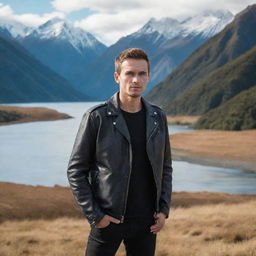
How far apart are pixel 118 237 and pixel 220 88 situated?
530 ft

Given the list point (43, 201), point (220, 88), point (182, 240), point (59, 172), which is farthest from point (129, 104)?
point (220, 88)

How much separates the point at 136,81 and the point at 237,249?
7.25 meters

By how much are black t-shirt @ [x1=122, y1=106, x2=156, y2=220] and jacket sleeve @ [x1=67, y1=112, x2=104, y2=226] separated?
1.16 ft

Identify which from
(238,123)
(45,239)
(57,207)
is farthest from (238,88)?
(45,239)

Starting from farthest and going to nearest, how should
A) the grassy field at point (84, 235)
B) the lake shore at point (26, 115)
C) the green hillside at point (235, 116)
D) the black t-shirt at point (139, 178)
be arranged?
1. the lake shore at point (26, 115)
2. the green hillside at point (235, 116)
3. the grassy field at point (84, 235)
4. the black t-shirt at point (139, 178)

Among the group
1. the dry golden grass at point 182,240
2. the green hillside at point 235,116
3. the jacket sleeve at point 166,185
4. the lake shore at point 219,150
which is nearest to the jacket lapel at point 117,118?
the jacket sleeve at point 166,185

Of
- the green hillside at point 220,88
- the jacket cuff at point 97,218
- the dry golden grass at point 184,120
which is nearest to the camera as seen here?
the jacket cuff at point 97,218

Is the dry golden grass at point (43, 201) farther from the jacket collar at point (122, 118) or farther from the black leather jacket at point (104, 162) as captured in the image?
the jacket collar at point (122, 118)

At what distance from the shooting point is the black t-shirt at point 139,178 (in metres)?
4.88

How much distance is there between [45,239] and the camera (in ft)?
47.8

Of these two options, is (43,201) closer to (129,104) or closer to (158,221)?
(158,221)

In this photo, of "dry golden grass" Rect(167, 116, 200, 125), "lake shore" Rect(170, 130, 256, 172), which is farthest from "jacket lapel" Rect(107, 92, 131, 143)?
"dry golden grass" Rect(167, 116, 200, 125)

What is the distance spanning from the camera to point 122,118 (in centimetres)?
483

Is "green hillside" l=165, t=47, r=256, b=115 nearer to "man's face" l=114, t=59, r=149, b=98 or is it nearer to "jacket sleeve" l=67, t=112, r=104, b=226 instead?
"man's face" l=114, t=59, r=149, b=98
